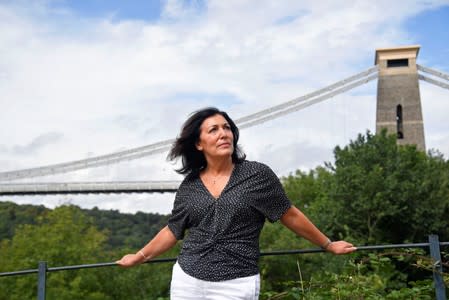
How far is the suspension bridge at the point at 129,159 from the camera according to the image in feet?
109

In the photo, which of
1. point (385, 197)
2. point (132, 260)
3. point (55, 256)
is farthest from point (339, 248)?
point (55, 256)

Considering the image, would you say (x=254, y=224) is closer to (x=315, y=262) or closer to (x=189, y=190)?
(x=189, y=190)

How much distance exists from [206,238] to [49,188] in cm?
3234

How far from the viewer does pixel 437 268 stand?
260 cm

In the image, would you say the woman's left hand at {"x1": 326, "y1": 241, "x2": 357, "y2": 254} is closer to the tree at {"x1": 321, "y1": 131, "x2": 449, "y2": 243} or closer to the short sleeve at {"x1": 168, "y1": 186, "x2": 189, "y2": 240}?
the short sleeve at {"x1": 168, "y1": 186, "x2": 189, "y2": 240}

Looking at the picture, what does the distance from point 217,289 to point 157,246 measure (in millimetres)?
402

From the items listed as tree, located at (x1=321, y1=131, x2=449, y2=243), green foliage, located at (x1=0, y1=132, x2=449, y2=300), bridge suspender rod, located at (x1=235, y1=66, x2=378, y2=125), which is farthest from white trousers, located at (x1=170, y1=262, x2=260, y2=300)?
bridge suspender rod, located at (x1=235, y1=66, x2=378, y2=125)

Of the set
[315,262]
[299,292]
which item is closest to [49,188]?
[315,262]

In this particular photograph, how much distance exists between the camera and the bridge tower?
33031 millimetres

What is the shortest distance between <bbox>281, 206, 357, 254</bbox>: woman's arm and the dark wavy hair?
0.86 feet

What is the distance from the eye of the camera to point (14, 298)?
778 inches

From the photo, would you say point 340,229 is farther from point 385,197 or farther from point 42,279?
point 42,279

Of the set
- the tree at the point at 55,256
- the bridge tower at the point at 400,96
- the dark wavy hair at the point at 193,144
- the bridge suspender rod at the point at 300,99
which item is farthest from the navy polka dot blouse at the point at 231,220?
the bridge suspender rod at the point at 300,99

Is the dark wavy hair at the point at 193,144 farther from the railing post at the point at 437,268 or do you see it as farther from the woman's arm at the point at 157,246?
the railing post at the point at 437,268
